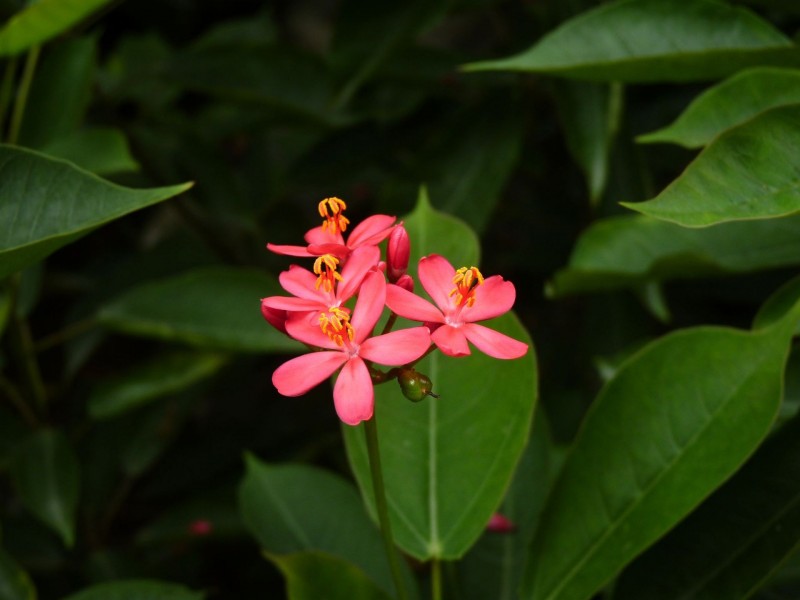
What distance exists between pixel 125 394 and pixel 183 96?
1.23 meters

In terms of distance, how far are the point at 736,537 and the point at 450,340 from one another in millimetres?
387

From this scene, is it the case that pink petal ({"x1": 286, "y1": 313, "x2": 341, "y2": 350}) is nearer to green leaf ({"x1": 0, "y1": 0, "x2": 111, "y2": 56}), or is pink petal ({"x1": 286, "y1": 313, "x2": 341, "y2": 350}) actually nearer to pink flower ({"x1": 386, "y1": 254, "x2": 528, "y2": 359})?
pink flower ({"x1": 386, "y1": 254, "x2": 528, "y2": 359})

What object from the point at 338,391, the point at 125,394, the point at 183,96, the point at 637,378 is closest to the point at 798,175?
the point at 637,378

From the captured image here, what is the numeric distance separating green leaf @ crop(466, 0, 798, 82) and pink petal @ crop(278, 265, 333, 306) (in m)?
0.35

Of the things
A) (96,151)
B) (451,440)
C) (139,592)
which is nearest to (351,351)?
(451,440)

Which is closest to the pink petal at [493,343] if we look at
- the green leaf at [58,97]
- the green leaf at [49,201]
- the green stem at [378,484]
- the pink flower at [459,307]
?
the pink flower at [459,307]

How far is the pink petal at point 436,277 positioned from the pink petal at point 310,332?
10 cm

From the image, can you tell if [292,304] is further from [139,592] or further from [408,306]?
[139,592]

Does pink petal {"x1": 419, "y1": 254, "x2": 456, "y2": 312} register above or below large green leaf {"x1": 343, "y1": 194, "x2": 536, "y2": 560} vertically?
above

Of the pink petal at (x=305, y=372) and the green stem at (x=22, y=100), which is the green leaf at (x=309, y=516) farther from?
the green stem at (x=22, y=100)

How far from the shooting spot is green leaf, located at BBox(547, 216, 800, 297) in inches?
42.8

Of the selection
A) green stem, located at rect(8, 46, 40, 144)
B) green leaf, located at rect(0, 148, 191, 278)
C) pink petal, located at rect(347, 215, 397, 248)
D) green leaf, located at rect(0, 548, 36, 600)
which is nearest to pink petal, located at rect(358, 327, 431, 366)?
pink petal, located at rect(347, 215, 397, 248)

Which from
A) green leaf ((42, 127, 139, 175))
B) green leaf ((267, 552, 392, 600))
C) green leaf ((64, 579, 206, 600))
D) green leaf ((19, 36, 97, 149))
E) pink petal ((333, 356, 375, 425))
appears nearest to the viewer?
pink petal ((333, 356, 375, 425))

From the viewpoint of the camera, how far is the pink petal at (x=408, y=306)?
75cm
